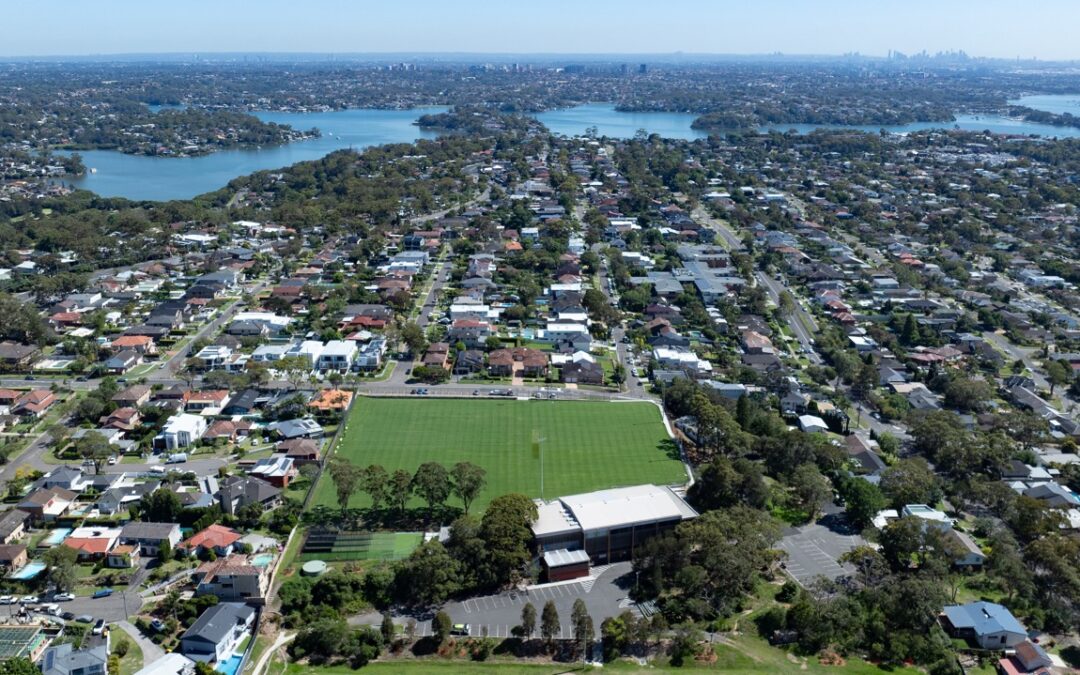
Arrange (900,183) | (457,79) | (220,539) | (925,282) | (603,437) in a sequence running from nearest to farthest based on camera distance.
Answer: (220,539) < (603,437) < (925,282) < (900,183) < (457,79)

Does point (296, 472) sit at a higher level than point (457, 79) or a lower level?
lower

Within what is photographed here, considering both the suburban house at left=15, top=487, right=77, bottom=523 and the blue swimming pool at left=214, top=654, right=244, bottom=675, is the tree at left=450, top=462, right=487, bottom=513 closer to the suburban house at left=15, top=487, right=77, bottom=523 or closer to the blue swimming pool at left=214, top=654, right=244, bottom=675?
the blue swimming pool at left=214, top=654, right=244, bottom=675

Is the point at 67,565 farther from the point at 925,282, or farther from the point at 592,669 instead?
the point at 925,282

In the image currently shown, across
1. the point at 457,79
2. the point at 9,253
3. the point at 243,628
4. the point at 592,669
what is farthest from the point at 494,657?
the point at 457,79

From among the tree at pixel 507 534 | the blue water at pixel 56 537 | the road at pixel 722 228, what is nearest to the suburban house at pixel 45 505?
the blue water at pixel 56 537

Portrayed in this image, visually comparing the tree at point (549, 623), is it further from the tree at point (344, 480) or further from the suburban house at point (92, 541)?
the suburban house at point (92, 541)

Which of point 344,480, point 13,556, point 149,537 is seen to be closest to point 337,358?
point 344,480
